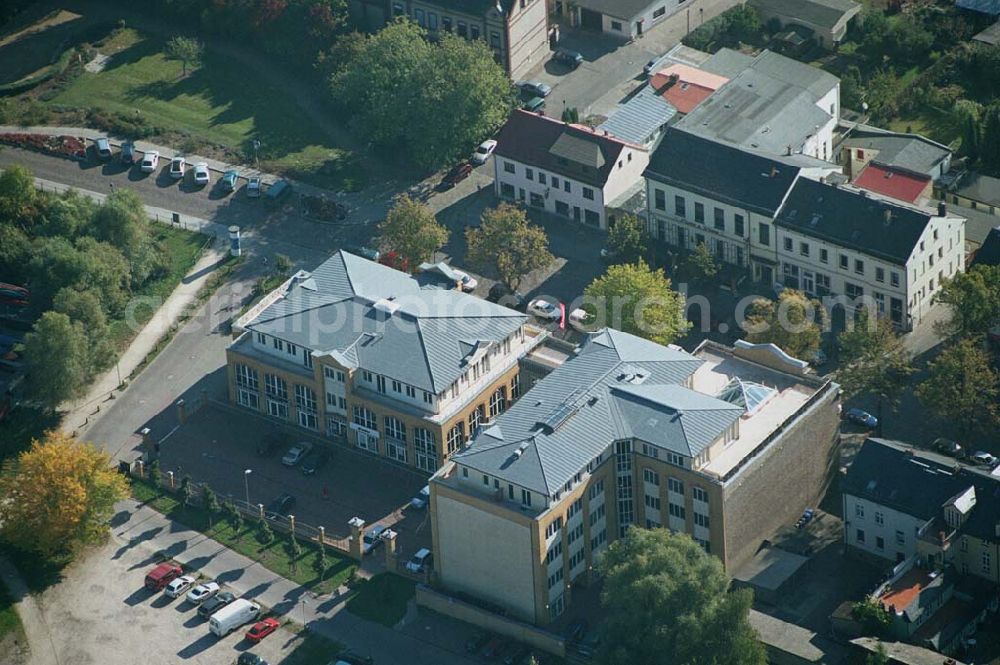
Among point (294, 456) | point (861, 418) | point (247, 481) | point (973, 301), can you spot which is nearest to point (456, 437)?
point (294, 456)

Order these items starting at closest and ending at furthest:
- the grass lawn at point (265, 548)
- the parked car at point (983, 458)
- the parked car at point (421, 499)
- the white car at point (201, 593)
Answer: the white car at point (201, 593) → the parked car at point (983, 458) → the grass lawn at point (265, 548) → the parked car at point (421, 499)

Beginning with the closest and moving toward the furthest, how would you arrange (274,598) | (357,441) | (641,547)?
(641,547) < (274,598) < (357,441)

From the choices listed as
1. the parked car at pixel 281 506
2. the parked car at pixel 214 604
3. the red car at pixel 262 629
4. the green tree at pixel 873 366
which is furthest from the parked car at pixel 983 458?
the parked car at pixel 214 604

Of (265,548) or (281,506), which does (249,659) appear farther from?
(281,506)

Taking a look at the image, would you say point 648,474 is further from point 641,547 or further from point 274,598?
point 274,598

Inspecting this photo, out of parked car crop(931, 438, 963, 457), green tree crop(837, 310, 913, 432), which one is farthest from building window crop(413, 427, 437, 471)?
parked car crop(931, 438, 963, 457)

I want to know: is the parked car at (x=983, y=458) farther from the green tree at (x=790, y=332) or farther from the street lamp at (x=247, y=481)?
the street lamp at (x=247, y=481)

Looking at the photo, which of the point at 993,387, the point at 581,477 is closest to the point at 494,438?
the point at 581,477
